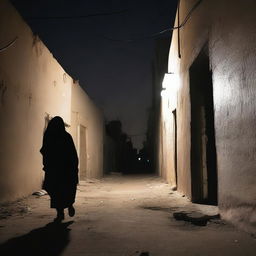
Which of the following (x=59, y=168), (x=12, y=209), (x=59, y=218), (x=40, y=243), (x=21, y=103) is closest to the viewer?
(x=40, y=243)

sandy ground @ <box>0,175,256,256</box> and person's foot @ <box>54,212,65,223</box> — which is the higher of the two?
person's foot @ <box>54,212,65,223</box>

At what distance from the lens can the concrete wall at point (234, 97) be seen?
11.9ft

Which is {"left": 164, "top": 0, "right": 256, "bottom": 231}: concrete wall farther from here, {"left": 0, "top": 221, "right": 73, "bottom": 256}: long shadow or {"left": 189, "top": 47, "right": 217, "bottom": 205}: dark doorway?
{"left": 0, "top": 221, "right": 73, "bottom": 256}: long shadow

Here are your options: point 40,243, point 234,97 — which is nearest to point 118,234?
point 40,243

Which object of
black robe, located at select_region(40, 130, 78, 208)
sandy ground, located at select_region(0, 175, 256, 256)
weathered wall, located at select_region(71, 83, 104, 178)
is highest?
weathered wall, located at select_region(71, 83, 104, 178)

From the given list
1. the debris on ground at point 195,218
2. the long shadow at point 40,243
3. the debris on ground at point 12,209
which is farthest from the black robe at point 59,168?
the debris on ground at point 195,218

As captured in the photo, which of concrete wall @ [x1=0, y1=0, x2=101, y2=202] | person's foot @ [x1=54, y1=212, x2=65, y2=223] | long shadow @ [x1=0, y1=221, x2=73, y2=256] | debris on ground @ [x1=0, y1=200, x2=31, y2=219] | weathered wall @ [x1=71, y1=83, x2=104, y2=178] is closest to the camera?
long shadow @ [x1=0, y1=221, x2=73, y2=256]

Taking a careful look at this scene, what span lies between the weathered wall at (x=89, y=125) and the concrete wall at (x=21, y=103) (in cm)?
342

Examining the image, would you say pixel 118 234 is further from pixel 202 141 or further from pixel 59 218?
pixel 202 141

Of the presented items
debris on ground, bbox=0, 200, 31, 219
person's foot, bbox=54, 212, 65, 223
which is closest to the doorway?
debris on ground, bbox=0, 200, 31, 219

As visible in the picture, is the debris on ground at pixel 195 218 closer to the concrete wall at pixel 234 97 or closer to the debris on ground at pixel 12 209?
the concrete wall at pixel 234 97

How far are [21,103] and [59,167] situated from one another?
2844 mm

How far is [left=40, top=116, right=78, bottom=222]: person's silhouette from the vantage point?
5023mm

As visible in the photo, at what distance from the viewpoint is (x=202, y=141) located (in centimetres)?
672
